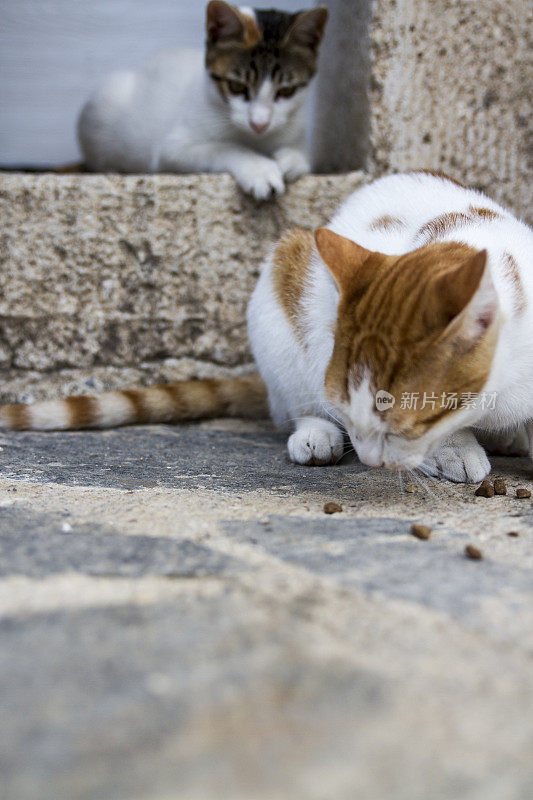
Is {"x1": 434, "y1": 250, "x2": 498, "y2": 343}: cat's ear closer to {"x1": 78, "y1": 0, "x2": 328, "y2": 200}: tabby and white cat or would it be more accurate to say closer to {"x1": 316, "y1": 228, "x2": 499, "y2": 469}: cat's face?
{"x1": 316, "y1": 228, "x2": 499, "y2": 469}: cat's face

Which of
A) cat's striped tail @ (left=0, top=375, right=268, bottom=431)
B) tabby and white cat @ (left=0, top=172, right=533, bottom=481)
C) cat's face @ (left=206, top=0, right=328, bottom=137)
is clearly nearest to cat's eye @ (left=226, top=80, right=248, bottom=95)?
cat's face @ (left=206, top=0, right=328, bottom=137)

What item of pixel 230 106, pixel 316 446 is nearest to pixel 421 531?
pixel 316 446

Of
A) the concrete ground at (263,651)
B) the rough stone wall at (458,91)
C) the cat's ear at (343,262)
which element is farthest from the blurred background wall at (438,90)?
the concrete ground at (263,651)

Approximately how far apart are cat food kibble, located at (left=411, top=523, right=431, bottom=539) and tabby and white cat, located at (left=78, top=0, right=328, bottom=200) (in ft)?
5.97

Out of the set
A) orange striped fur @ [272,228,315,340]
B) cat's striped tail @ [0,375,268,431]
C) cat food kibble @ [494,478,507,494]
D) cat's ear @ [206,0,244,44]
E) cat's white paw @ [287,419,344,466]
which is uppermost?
cat's ear @ [206,0,244,44]

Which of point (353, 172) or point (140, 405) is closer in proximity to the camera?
point (140, 405)

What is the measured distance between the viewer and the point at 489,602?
1.21m

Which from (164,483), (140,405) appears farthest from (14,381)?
(164,483)

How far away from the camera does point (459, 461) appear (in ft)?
6.58

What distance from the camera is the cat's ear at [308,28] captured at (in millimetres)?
3189

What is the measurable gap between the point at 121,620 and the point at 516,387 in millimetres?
1156

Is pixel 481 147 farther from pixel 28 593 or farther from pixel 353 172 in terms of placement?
pixel 28 593

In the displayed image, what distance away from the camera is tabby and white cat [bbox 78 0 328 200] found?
317 centimetres

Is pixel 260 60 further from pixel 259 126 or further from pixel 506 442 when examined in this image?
pixel 506 442
